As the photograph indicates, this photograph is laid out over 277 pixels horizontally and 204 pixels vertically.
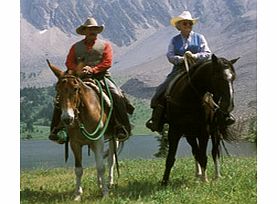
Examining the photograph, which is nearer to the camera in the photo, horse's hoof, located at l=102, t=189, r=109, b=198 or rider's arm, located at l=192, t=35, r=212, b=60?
horse's hoof, located at l=102, t=189, r=109, b=198

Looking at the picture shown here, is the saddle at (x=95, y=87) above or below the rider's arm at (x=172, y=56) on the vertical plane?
below

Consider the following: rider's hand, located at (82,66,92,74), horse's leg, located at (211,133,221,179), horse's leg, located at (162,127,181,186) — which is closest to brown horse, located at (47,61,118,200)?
rider's hand, located at (82,66,92,74)

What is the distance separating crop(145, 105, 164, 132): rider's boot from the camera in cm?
429

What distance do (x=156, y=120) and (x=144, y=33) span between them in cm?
62

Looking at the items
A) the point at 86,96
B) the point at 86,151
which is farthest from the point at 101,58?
the point at 86,151

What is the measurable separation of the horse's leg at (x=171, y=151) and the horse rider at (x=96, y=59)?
285 millimetres

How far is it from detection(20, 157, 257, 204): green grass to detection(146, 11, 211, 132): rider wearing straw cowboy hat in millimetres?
312

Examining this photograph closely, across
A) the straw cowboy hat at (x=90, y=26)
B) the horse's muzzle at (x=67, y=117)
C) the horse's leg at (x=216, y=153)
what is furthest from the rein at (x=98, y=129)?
the horse's leg at (x=216, y=153)

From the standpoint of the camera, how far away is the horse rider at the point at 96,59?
4.21 metres

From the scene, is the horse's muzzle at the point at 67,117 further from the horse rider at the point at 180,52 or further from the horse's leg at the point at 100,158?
the horse rider at the point at 180,52

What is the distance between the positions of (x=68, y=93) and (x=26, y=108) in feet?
1.59

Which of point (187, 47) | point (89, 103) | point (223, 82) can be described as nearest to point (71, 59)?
point (89, 103)

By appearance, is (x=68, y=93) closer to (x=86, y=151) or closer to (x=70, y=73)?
(x=70, y=73)

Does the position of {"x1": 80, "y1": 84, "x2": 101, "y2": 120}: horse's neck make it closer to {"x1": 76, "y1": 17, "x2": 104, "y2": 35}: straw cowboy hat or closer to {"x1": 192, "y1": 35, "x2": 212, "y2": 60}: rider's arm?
{"x1": 76, "y1": 17, "x2": 104, "y2": 35}: straw cowboy hat
